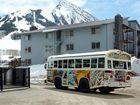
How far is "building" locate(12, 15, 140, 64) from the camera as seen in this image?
65.6 meters

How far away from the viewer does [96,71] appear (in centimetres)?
2698

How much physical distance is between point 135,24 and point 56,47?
15678 millimetres

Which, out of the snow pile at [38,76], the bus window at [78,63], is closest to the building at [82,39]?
the snow pile at [38,76]

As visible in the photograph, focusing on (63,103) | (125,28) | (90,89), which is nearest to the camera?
(63,103)

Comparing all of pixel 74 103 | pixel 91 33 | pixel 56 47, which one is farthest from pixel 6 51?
pixel 74 103

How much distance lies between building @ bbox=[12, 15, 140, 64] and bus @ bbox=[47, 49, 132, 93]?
3478 cm

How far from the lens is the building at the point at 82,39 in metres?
65.6

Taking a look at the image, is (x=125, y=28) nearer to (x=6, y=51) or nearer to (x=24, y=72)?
(x=24, y=72)

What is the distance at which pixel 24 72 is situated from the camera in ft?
94.2

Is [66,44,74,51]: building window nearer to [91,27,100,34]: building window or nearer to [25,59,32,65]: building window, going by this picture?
[91,27,100,34]: building window

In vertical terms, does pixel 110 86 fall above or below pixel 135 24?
below

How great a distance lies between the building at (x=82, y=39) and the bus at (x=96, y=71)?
114 ft

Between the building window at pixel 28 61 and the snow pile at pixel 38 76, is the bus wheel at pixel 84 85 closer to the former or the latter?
the snow pile at pixel 38 76

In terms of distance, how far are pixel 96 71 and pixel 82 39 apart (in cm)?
4184
